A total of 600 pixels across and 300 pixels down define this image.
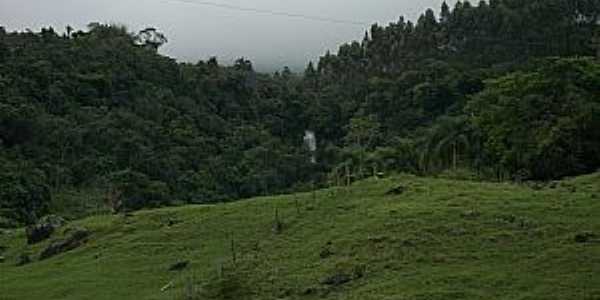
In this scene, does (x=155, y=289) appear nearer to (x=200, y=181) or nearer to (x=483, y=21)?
(x=200, y=181)

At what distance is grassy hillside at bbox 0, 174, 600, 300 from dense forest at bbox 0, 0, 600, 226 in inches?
377

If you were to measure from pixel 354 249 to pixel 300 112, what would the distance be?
76.7 meters

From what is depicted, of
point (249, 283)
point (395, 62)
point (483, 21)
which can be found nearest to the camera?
point (249, 283)

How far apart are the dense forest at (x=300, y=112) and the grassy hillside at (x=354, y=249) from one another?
9569mm

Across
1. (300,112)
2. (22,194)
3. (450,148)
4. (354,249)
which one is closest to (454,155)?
(450,148)

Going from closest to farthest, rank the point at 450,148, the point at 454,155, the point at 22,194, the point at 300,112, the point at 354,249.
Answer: the point at 354,249
the point at 454,155
the point at 450,148
the point at 22,194
the point at 300,112

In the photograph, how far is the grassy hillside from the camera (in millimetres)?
24484

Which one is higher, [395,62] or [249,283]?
[395,62]

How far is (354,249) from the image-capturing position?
29.3 meters

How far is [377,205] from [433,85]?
54.6 meters

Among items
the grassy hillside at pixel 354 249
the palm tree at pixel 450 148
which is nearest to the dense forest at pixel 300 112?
the palm tree at pixel 450 148

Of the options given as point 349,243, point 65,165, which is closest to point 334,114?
point 65,165

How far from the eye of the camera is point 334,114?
103m

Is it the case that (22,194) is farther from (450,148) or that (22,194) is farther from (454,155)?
(454,155)
